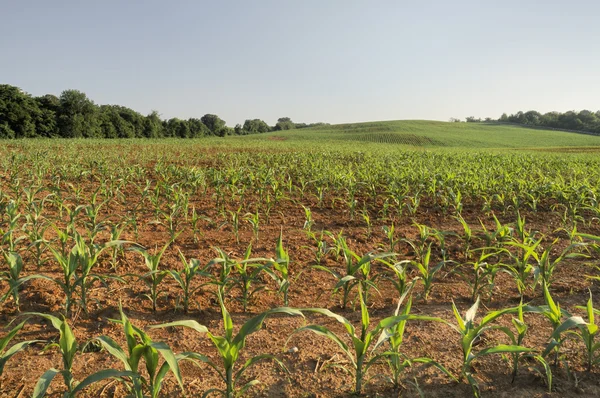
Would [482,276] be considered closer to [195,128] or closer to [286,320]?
[286,320]

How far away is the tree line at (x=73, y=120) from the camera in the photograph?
43.3m

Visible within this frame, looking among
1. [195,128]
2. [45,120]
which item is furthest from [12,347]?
[195,128]

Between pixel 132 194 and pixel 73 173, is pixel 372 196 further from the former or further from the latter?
pixel 73 173

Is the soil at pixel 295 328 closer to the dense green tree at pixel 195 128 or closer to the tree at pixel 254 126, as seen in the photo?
the dense green tree at pixel 195 128

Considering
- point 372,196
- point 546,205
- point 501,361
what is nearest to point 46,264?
point 501,361

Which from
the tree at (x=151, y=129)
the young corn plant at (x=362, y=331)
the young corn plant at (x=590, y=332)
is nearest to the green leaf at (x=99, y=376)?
the young corn plant at (x=362, y=331)

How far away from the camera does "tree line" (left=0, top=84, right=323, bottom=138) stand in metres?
43.3

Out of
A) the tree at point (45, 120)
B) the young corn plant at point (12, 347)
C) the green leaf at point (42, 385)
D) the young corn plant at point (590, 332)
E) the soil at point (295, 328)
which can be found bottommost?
the soil at point (295, 328)

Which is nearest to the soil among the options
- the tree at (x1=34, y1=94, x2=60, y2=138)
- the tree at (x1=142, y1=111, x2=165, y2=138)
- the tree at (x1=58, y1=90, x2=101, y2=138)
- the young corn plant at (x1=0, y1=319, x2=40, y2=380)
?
the young corn plant at (x1=0, y1=319, x2=40, y2=380)

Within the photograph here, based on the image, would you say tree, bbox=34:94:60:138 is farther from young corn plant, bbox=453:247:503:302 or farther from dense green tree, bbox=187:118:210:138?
young corn plant, bbox=453:247:503:302

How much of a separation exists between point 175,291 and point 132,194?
216 inches

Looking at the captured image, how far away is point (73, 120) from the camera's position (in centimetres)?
5109

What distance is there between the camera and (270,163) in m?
14.6

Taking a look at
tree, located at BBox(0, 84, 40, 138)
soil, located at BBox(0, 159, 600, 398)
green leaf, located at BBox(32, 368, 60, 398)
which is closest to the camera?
green leaf, located at BBox(32, 368, 60, 398)
